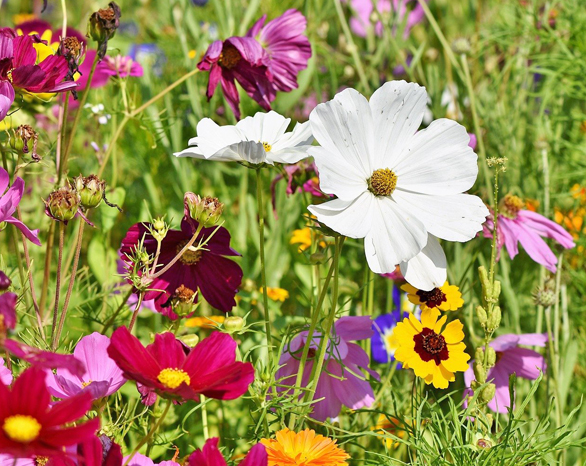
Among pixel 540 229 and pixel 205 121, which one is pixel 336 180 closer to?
pixel 205 121

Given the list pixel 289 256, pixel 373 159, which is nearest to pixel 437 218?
pixel 373 159

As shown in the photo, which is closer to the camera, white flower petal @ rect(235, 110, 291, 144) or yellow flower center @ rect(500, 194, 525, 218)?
white flower petal @ rect(235, 110, 291, 144)

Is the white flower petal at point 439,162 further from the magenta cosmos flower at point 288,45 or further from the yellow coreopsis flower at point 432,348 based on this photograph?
the magenta cosmos flower at point 288,45

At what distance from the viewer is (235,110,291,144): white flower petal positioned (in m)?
0.67

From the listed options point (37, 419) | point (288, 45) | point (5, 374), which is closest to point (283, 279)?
point (288, 45)

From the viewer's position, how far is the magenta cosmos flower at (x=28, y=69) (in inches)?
23.2

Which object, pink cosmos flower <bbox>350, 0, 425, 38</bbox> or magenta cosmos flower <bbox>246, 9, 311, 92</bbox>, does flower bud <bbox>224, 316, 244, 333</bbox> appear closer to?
magenta cosmos flower <bbox>246, 9, 311, 92</bbox>

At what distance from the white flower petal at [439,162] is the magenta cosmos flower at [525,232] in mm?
202

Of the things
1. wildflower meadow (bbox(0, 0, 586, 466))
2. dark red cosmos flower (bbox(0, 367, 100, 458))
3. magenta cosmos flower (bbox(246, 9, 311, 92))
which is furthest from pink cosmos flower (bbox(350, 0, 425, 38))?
dark red cosmos flower (bbox(0, 367, 100, 458))

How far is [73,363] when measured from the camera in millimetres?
345

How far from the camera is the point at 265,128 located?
2.22 feet

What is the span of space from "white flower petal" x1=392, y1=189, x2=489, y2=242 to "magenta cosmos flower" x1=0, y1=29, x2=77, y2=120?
0.30 meters

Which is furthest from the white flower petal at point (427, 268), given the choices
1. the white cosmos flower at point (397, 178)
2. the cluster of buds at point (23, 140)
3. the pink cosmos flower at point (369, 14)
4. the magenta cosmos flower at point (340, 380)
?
the pink cosmos flower at point (369, 14)

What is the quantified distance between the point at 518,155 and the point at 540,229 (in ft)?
1.23
